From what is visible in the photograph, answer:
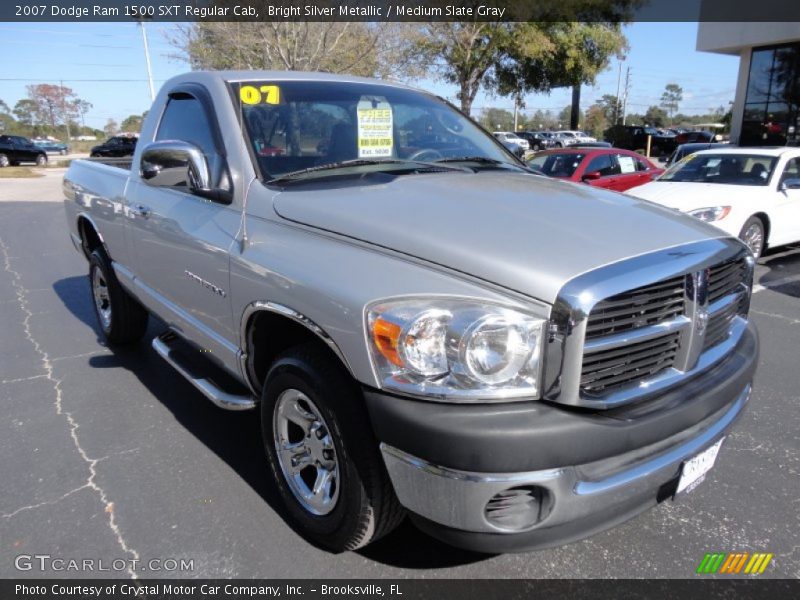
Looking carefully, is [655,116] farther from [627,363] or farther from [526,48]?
[627,363]

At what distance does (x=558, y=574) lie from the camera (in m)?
2.41

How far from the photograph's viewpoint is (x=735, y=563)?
2.47 metres

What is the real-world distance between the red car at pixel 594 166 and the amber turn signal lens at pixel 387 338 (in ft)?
31.8

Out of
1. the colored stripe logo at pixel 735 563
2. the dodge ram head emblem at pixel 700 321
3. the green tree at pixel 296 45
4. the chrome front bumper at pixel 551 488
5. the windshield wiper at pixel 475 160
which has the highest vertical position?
the green tree at pixel 296 45

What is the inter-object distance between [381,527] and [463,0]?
22.6 metres

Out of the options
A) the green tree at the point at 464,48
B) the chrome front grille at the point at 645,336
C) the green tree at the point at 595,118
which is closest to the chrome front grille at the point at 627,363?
the chrome front grille at the point at 645,336

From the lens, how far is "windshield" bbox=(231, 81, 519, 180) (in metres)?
2.86

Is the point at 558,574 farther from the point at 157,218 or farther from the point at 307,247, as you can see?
the point at 157,218

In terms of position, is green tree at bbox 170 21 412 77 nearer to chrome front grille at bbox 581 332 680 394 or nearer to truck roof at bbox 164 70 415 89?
truck roof at bbox 164 70 415 89

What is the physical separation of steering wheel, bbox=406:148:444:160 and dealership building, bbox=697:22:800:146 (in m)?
22.7

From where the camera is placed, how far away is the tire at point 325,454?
2094 millimetres

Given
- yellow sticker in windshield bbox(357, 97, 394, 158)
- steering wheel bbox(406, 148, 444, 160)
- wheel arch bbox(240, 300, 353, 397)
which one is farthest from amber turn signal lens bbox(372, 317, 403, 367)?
steering wheel bbox(406, 148, 444, 160)

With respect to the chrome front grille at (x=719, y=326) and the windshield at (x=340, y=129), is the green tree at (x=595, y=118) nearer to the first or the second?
the windshield at (x=340, y=129)

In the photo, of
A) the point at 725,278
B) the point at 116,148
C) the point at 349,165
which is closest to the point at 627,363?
the point at 725,278
